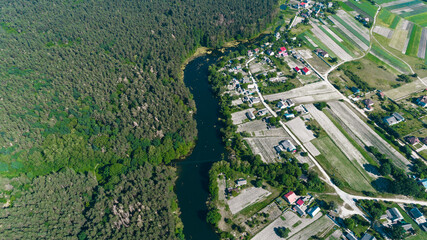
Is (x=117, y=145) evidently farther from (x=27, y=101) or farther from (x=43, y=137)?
(x=27, y=101)

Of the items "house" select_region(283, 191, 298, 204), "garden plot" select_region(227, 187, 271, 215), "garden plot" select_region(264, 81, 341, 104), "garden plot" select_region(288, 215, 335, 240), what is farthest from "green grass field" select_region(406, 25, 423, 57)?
"garden plot" select_region(227, 187, 271, 215)

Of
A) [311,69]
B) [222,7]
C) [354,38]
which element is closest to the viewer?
[311,69]

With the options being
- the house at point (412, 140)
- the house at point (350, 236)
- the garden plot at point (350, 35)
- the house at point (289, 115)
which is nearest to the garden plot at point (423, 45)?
the garden plot at point (350, 35)

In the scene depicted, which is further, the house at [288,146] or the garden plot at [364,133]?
the house at [288,146]

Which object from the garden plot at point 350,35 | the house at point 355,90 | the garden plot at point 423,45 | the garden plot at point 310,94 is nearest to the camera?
the garden plot at point 310,94

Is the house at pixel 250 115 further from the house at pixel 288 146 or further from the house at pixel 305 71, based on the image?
the house at pixel 305 71

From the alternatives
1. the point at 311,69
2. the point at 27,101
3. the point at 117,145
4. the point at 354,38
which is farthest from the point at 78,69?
the point at 354,38
